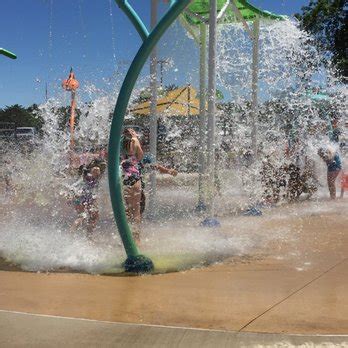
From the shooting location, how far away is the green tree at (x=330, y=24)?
24.6 m

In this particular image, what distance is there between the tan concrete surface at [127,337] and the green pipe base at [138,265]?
139cm

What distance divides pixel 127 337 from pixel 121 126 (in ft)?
6.62

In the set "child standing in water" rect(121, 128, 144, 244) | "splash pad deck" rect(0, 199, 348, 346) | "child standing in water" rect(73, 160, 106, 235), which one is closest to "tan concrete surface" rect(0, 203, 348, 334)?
"splash pad deck" rect(0, 199, 348, 346)

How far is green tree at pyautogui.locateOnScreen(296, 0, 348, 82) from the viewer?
80.7 ft

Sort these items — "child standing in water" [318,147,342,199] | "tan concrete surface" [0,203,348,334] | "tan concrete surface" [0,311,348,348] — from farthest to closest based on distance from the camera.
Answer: "child standing in water" [318,147,342,199] → "tan concrete surface" [0,203,348,334] → "tan concrete surface" [0,311,348,348]

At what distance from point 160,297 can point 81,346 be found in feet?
3.64

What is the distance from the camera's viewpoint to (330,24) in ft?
83.5

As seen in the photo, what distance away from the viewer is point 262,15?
8891 mm

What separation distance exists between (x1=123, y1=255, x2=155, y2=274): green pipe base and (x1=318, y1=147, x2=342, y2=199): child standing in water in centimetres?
653

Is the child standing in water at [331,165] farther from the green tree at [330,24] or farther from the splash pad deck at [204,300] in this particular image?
the green tree at [330,24]

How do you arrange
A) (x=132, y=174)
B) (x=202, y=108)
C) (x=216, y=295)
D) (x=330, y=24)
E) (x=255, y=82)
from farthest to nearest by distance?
(x=330, y=24)
(x=255, y=82)
(x=202, y=108)
(x=132, y=174)
(x=216, y=295)

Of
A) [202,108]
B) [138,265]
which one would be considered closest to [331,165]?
[202,108]

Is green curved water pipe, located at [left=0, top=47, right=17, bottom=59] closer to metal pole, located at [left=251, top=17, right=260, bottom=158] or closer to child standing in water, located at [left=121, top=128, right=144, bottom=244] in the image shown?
child standing in water, located at [left=121, top=128, right=144, bottom=244]

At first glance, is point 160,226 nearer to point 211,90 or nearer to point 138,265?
point 211,90
